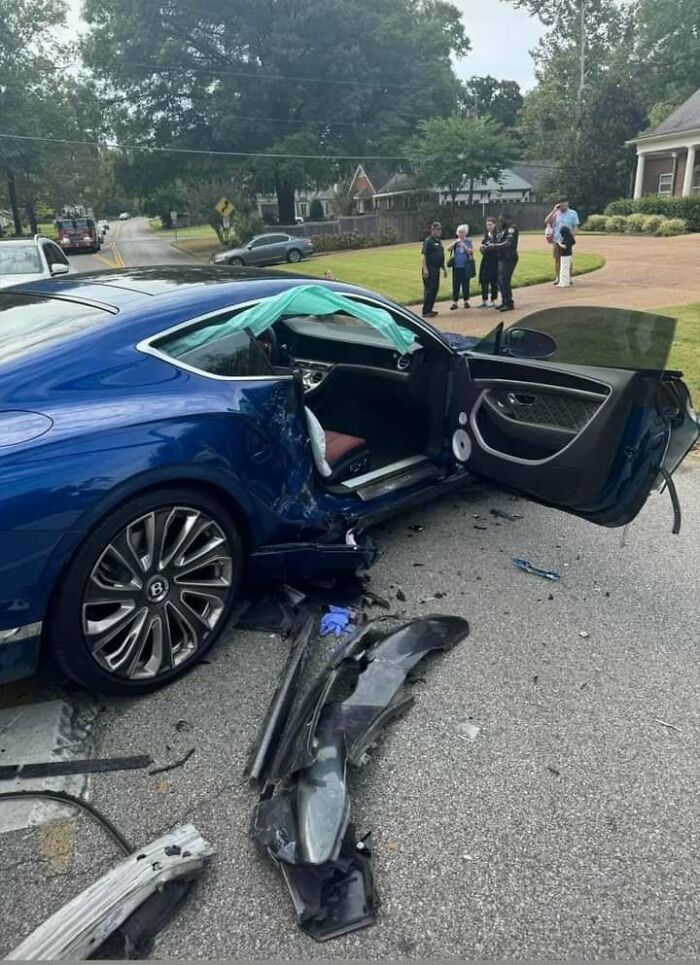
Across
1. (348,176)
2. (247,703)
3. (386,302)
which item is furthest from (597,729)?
(348,176)

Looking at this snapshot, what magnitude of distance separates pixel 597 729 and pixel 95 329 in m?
2.54

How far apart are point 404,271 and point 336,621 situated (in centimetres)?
1879

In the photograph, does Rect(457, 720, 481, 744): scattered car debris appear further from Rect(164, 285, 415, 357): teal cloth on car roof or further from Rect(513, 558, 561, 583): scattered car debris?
Rect(164, 285, 415, 357): teal cloth on car roof

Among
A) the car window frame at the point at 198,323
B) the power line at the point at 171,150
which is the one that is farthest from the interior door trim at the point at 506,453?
the power line at the point at 171,150

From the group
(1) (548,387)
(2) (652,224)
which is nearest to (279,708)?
(1) (548,387)

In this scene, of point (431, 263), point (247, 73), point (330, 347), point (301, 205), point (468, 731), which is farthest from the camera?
point (301, 205)

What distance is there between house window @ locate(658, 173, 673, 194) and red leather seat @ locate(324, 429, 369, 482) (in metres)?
41.0

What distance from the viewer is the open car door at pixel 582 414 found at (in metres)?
3.22

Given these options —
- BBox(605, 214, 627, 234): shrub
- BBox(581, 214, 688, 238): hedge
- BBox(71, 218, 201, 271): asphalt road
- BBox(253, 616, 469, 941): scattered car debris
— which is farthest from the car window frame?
BBox(605, 214, 627, 234): shrub

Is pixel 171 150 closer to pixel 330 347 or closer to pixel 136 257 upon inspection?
pixel 136 257

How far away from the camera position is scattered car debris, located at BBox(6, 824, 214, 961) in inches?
69.5

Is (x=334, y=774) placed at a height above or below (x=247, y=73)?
below

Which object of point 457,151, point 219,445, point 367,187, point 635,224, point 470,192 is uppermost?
point 457,151

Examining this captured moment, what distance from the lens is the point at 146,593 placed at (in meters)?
2.75
